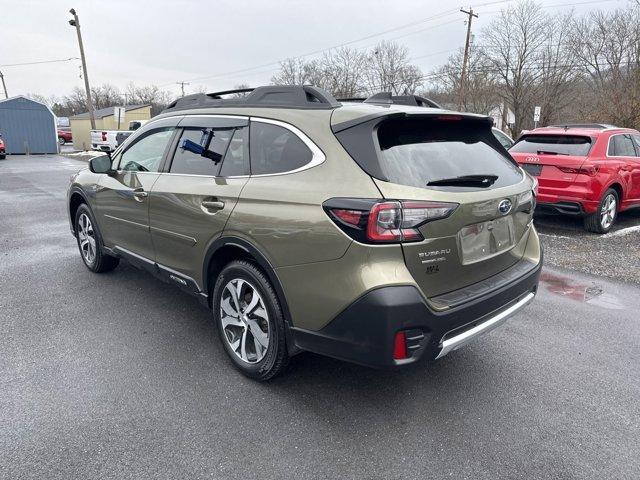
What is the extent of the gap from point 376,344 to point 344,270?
15.8 inches

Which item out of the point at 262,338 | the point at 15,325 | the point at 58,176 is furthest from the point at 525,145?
the point at 58,176

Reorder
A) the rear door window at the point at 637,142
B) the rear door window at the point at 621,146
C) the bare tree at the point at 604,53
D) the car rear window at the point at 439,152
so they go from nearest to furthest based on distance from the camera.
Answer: the car rear window at the point at 439,152, the rear door window at the point at 621,146, the rear door window at the point at 637,142, the bare tree at the point at 604,53

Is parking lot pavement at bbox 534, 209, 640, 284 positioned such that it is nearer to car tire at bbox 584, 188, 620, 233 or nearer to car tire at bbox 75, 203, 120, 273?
car tire at bbox 584, 188, 620, 233

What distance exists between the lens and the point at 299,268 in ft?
8.14

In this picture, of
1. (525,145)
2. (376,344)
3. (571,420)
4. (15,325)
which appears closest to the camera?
(376,344)

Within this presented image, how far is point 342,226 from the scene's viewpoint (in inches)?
90.6

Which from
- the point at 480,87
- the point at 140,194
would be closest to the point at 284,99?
the point at 140,194

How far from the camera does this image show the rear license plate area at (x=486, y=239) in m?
2.49

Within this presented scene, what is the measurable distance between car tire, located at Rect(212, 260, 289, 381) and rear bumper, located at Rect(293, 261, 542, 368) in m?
0.22

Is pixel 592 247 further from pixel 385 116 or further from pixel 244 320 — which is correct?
pixel 244 320

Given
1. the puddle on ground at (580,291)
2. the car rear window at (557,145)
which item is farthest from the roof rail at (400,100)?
the car rear window at (557,145)

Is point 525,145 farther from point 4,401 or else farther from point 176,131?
point 4,401

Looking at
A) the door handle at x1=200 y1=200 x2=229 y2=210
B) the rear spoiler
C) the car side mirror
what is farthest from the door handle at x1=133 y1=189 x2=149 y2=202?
the rear spoiler

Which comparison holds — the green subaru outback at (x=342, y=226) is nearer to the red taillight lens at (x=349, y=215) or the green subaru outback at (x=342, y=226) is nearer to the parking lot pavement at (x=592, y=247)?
the red taillight lens at (x=349, y=215)
